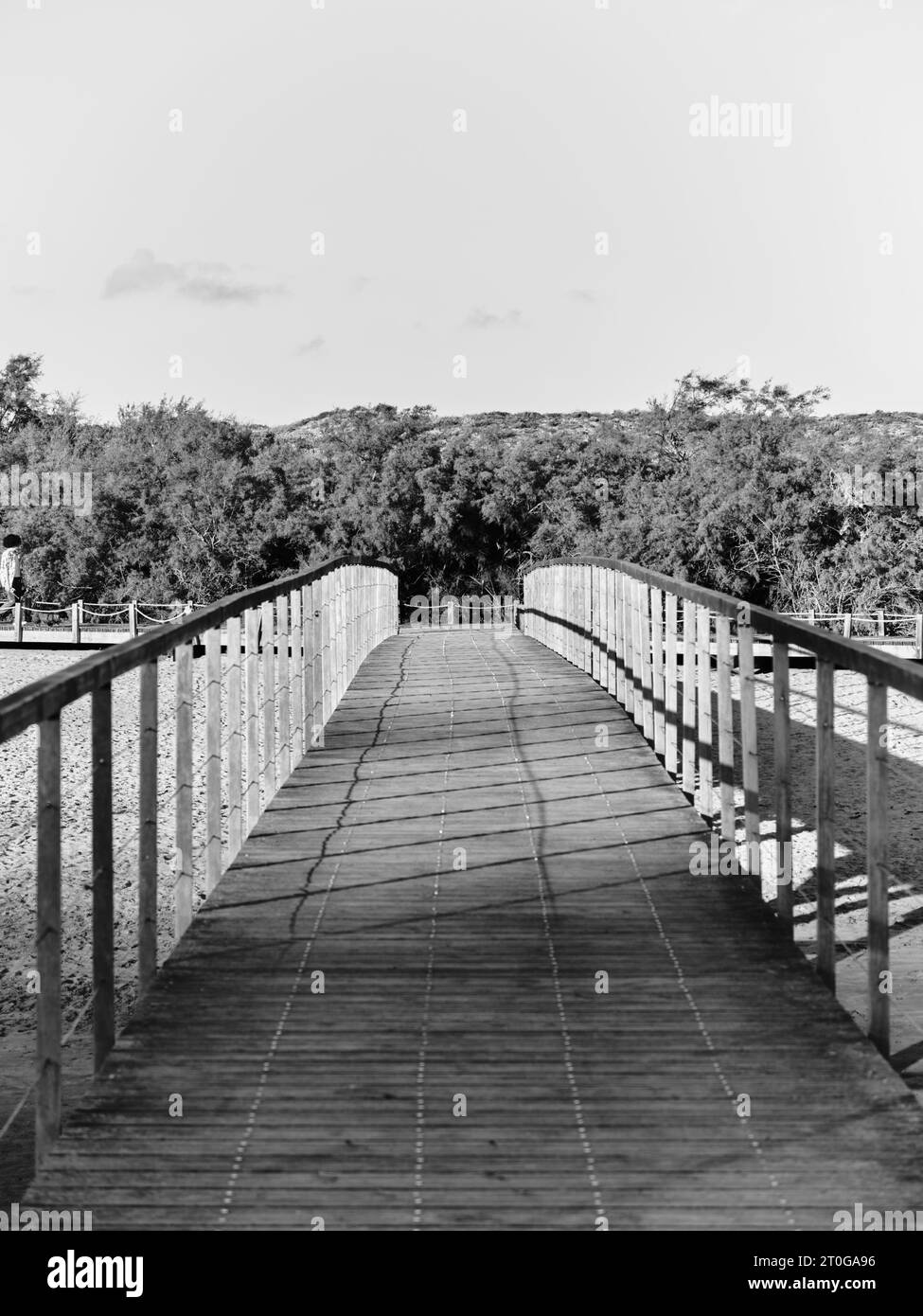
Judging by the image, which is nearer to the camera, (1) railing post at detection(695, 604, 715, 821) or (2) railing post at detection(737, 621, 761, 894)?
(2) railing post at detection(737, 621, 761, 894)

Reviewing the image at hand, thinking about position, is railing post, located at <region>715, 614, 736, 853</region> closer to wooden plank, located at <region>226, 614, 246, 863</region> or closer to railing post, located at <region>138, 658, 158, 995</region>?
wooden plank, located at <region>226, 614, 246, 863</region>

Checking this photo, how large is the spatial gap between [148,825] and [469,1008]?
109 cm

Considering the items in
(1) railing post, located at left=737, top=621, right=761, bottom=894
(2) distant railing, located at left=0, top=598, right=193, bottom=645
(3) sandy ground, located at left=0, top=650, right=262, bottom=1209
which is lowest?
(3) sandy ground, located at left=0, top=650, right=262, bottom=1209

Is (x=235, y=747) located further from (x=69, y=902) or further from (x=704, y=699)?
(x=69, y=902)

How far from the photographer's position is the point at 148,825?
179 inches

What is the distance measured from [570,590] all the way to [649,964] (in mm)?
11943

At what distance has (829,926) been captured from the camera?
4.86m

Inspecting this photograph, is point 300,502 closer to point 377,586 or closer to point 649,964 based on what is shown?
point 377,586

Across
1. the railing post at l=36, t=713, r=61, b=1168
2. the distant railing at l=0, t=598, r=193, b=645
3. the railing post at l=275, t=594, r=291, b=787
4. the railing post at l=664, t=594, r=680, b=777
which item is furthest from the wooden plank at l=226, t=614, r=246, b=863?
the distant railing at l=0, t=598, r=193, b=645

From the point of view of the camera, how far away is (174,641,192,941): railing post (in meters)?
5.11

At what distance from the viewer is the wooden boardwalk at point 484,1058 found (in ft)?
11.0

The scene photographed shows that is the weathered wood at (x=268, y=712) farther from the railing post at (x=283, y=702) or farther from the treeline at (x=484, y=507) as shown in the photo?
the treeline at (x=484, y=507)

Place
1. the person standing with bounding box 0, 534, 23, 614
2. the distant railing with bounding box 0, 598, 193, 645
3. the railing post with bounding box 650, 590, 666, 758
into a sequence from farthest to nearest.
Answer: the person standing with bounding box 0, 534, 23, 614 < the distant railing with bounding box 0, 598, 193, 645 < the railing post with bounding box 650, 590, 666, 758
